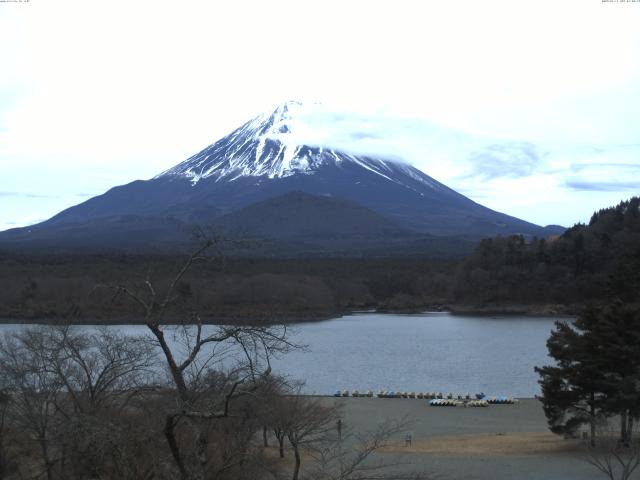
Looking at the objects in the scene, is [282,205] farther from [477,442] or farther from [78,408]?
[78,408]

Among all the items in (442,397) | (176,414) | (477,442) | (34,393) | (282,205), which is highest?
(282,205)

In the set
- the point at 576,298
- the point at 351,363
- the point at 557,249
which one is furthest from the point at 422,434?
the point at 557,249

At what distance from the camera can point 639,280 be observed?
28031 mm

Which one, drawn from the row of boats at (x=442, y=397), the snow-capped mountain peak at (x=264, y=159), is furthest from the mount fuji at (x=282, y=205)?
the row of boats at (x=442, y=397)

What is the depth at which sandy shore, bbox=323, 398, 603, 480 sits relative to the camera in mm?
15328

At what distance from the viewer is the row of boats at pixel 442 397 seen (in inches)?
1018

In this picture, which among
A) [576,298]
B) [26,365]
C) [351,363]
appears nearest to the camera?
[26,365]

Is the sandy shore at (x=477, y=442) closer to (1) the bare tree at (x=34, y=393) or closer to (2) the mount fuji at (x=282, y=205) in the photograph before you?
(1) the bare tree at (x=34, y=393)

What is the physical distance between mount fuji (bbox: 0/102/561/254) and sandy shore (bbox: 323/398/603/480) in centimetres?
8375

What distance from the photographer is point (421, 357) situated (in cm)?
3869

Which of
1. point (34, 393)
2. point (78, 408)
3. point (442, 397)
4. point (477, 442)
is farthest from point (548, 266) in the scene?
point (78, 408)

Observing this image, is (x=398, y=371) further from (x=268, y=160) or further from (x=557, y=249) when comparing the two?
(x=268, y=160)

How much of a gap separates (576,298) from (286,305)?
81.2ft

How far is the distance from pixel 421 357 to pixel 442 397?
11590 mm
